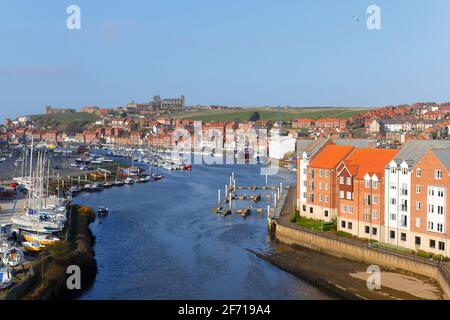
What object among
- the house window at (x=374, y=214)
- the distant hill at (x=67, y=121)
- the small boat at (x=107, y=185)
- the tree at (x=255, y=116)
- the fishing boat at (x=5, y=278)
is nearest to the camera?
the fishing boat at (x=5, y=278)

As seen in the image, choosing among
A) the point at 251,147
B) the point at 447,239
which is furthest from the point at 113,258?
the point at 251,147

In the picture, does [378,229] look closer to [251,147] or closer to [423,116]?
[251,147]

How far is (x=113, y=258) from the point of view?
63.1 ft

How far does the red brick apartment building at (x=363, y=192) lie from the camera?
18828mm

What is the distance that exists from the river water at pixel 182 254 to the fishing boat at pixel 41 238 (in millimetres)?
1506

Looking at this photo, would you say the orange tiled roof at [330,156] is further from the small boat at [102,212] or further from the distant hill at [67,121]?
the distant hill at [67,121]

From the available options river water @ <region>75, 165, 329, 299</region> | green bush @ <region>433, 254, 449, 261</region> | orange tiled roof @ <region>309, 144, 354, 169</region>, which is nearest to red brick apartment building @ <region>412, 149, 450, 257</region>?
green bush @ <region>433, 254, 449, 261</region>

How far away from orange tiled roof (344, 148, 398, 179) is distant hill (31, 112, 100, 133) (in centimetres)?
10779

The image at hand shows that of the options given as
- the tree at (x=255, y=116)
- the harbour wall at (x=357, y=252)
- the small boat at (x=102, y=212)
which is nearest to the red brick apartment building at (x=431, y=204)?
the harbour wall at (x=357, y=252)

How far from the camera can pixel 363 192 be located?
1945cm

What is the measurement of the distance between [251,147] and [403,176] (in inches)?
2414

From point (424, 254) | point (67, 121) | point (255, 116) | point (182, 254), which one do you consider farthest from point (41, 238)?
point (67, 121)

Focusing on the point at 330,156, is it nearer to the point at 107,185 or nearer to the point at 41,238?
the point at 41,238

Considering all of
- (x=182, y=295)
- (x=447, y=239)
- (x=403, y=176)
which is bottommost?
(x=182, y=295)
